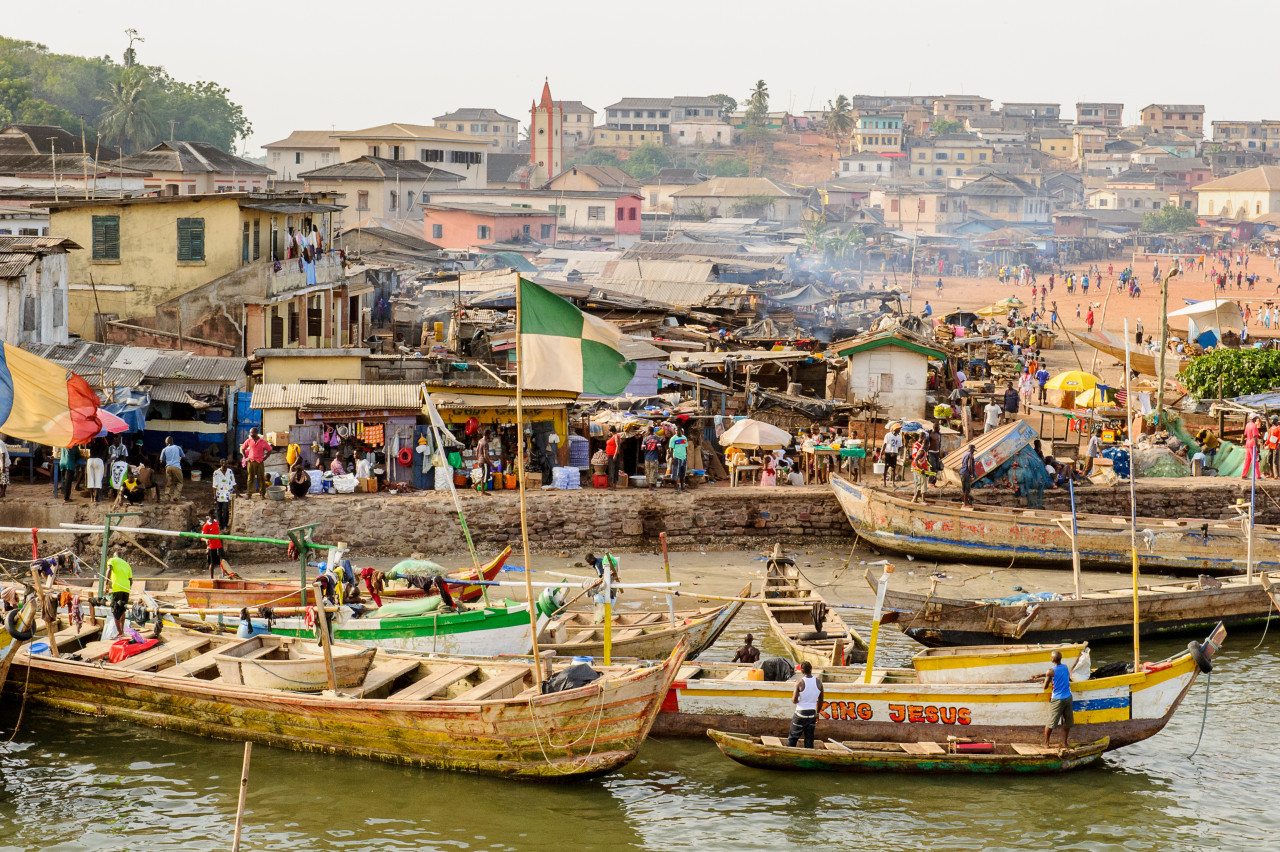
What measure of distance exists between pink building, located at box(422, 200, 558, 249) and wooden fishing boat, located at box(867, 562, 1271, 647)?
52.4m

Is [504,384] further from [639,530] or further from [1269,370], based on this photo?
[1269,370]

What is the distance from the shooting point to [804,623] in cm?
2139

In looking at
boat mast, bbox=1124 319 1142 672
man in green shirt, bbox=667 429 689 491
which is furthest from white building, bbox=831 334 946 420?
man in green shirt, bbox=667 429 689 491

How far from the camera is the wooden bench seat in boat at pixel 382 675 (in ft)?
58.7

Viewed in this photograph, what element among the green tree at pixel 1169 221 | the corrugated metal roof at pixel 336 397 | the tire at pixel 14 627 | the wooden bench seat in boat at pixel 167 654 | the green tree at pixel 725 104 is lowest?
the wooden bench seat in boat at pixel 167 654

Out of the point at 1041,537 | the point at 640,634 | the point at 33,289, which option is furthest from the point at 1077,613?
the point at 33,289

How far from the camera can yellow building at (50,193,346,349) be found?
1230 inches

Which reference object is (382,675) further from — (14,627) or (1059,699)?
(1059,699)

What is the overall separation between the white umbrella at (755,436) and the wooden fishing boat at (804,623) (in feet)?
Result: 16.9

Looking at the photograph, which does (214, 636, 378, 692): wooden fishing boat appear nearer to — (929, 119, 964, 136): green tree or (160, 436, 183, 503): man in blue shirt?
(160, 436, 183, 503): man in blue shirt

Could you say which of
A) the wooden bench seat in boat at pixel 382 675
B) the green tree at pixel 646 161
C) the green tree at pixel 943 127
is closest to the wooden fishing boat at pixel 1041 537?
the wooden bench seat in boat at pixel 382 675

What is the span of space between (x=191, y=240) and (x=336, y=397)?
706 centimetres

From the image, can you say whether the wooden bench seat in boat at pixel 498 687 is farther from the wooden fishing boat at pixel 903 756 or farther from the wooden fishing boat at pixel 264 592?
the wooden fishing boat at pixel 264 592

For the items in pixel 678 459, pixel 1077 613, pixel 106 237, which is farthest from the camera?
pixel 106 237
